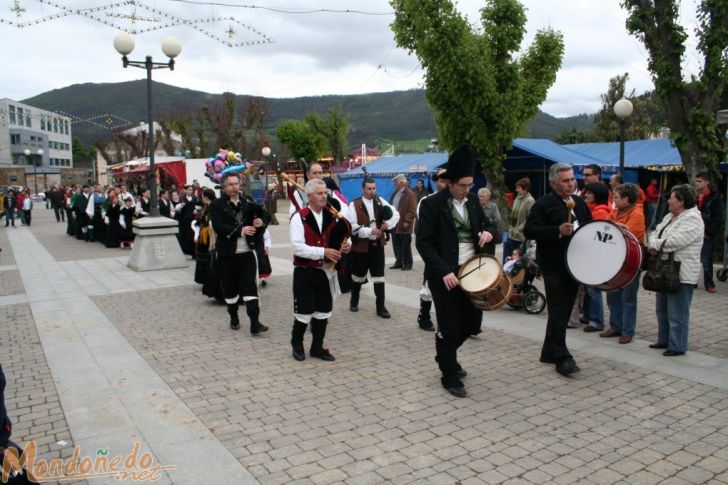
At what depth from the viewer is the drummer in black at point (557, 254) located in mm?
Result: 5461

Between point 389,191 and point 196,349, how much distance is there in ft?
61.4

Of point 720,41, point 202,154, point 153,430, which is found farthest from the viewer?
point 202,154

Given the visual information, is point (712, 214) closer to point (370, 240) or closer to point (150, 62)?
point (370, 240)

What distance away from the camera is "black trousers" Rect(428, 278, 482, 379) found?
16.5 feet

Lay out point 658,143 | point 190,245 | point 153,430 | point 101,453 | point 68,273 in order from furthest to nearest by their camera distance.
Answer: point 658,143 < point 190,245 < point 68,273 < point 153,430 < point 101,453

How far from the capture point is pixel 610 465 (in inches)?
148

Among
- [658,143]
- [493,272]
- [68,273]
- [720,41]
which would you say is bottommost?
[68,273]

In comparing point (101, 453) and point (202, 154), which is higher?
point (202, 154)

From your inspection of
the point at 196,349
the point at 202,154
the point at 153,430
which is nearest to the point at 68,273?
the point at 196,349

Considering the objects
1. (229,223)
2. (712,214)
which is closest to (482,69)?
(712,214)

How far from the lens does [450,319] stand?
5.01m

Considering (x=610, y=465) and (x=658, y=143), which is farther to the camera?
(x=658, y=143)

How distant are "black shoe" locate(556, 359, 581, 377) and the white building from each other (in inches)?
3465

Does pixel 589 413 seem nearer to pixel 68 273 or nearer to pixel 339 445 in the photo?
pixel 339 445
